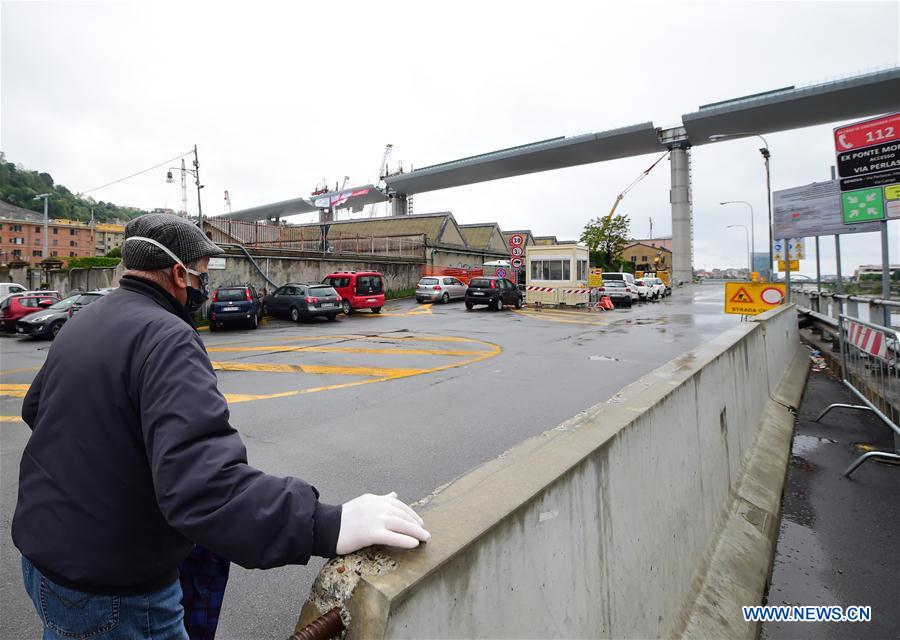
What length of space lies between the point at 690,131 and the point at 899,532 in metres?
63.7

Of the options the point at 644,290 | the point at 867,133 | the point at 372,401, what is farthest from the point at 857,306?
the point at 644,290

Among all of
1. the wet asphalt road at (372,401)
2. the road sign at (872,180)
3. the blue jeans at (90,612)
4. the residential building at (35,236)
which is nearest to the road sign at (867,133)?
the road sign at (872,180)

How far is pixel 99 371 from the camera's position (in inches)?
55.5

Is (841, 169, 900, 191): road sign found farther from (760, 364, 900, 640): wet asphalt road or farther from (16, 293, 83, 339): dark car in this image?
(16, 293, 83, 339): dark car

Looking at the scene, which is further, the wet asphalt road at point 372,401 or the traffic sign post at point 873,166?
the traffic sign post at point 873,166

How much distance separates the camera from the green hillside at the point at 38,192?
9588 centimetres

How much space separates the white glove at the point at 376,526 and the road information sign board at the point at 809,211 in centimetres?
2022

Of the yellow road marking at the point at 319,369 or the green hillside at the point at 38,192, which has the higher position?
the green hillside at the point at 38,192

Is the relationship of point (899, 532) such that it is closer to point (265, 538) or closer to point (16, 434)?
point (265, 538)

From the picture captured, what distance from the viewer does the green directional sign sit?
8.97 metres

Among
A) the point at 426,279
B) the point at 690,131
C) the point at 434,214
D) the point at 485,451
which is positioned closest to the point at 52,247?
the point at 434,214

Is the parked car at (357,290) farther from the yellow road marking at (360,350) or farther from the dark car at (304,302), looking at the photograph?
the yellow road marking at (360,350)

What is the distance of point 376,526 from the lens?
1307 mm

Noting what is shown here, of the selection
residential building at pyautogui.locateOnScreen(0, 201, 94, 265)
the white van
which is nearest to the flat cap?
the white van
